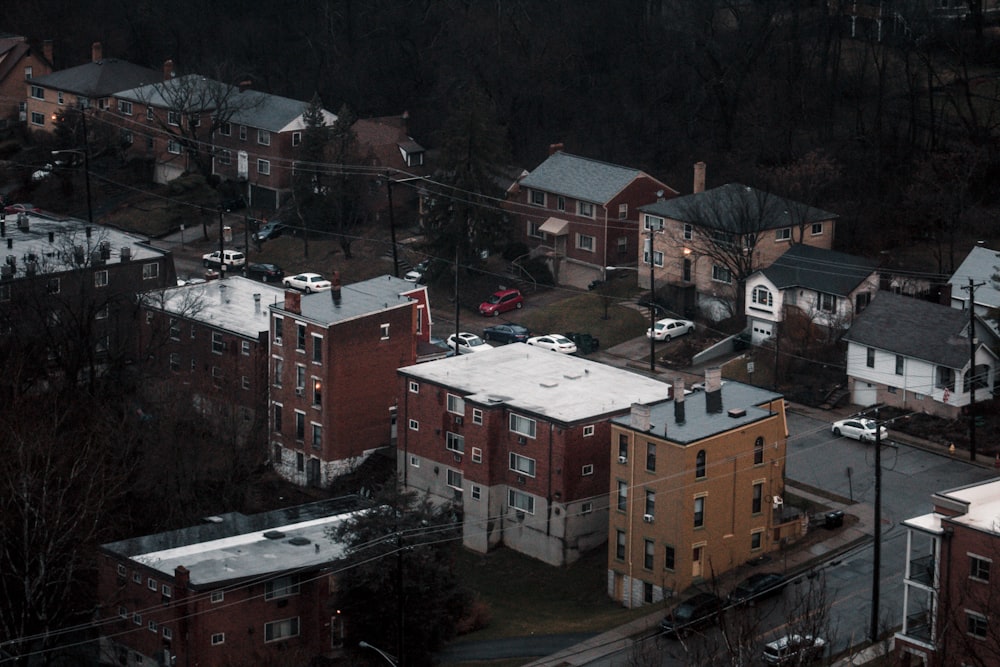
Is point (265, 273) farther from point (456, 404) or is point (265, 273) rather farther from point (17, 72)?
point (17, 72)

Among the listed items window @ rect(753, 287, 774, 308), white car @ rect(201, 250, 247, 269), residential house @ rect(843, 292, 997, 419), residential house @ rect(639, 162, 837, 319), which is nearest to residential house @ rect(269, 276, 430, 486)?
residential house @ rect(639, 162, 837, 319)

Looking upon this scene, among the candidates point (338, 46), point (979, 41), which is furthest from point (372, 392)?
point (338, 46)

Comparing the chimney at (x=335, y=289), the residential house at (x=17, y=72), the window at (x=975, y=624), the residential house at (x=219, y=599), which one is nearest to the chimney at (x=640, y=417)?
the residential house at (x=219, y=599)

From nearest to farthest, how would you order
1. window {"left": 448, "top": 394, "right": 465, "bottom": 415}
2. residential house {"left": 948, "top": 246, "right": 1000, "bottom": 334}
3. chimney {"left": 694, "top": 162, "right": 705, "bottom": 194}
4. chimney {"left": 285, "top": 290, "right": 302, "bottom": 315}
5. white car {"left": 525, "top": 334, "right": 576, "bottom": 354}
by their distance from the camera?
window {"left": 448, "top": 394, "right": 465, "bottom": 415} → chimney {"left": 285, "top": 290, "right": 302, "bottom": 315} → residential house {"left": 948, "top": 246, "right": 1000, "bottom": 334} → white car {"left": 525, "top": 334, "right": 576, "bottom": 354} → chimney {"left": 694, "top": 162, "right": 705, "bottom": 194}

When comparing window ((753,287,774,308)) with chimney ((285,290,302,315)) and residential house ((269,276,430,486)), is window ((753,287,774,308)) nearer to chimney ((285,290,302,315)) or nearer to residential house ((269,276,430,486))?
residential house ((269,276,430,486))

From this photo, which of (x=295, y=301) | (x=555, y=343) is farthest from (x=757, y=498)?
(x=295, y=301)

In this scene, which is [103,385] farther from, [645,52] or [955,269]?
[645,52]

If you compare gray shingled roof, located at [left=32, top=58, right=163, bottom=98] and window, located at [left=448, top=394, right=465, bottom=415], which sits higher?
gray shingled roof, located at [left=32, top=58, right=163, bottom=98]
